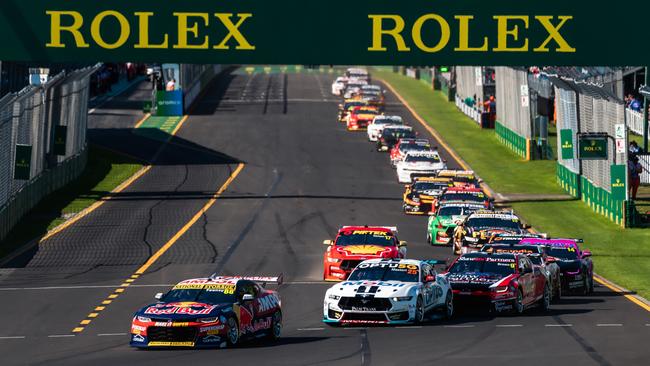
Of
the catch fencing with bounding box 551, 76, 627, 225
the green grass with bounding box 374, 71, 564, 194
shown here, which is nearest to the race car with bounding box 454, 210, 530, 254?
the catch fencing with bounding box 551, 76, 627, 225

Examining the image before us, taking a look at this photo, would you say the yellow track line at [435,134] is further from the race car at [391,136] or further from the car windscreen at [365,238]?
the car windscreen at [365,238]

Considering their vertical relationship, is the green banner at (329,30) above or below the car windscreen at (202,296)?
above

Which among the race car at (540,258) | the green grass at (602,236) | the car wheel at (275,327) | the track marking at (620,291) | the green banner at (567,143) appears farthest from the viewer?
the green banner at (567,143)

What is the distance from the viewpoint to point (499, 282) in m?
31.1

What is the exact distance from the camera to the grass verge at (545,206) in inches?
1673

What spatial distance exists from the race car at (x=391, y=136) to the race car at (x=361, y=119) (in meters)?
9.20

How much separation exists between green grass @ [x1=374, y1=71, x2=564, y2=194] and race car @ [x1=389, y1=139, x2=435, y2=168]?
2627mm

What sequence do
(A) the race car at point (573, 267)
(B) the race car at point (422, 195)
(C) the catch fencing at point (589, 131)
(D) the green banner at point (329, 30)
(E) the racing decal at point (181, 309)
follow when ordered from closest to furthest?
(E) the racing decal at point (181, 309) < (D) the green banner at point (329, 30) < (A) the race car at point (573, 267) < (C) the catch fencing at point (589, 131) < (B) the race car at point (422, 195)

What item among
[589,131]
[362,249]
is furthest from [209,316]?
[589,131]

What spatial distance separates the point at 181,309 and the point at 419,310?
5.65 m

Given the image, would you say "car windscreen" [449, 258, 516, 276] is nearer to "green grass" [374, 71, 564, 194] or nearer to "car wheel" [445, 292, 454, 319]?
"car wheel" [445, 292, 454, 319]

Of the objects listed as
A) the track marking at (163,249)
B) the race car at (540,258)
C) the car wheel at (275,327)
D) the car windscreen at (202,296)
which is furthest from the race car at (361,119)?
the car windscreen at (202,296)

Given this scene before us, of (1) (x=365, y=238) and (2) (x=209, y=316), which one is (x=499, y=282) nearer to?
(2) (x=209, y=316)

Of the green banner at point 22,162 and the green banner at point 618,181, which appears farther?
the green banner at point 618,181
